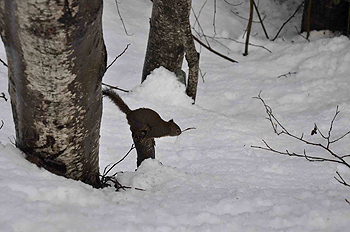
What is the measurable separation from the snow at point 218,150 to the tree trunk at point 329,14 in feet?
0.48

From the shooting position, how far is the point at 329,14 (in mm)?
4188

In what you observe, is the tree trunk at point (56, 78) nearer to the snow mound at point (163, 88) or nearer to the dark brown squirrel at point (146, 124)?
the dark brown squirrel at point (146, 124)

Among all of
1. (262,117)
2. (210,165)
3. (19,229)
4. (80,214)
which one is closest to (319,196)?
(210,165)

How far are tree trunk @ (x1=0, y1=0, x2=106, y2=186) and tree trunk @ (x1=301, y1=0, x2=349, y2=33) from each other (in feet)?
11.8

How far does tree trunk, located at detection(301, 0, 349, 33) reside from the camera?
412 cm

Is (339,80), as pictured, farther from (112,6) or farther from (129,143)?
(112,6)

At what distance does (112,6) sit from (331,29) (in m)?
2.69

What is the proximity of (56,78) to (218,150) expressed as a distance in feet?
5.00

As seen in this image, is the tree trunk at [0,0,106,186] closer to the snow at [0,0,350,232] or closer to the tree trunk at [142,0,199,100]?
the snow at [0,0,350,232]

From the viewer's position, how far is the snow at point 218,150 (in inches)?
50.6

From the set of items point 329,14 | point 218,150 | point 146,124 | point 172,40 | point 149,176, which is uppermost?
point 329,14

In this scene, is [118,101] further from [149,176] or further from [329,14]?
[329,14]

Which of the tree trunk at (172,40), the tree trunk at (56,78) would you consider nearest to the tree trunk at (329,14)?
the tree trunk at (172,40)

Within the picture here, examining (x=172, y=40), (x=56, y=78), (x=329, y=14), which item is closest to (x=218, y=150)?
(x=172, y=40)
